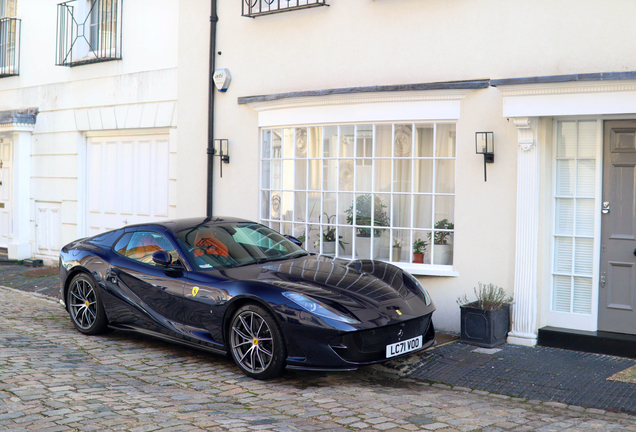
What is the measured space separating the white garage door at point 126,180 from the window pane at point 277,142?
2.49 metres

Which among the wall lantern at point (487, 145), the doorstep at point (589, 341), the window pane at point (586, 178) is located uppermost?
the wall lantern at point (487, 145)

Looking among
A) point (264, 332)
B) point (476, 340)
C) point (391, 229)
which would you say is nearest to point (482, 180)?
point (391, 229)

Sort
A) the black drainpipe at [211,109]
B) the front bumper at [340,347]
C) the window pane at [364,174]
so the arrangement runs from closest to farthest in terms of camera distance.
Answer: the front bumper at [340,347] → the window pane at [364,174] → the black drainpipe at [211,109]

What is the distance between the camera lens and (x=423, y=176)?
8.05 m

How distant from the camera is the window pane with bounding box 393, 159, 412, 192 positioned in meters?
8.13

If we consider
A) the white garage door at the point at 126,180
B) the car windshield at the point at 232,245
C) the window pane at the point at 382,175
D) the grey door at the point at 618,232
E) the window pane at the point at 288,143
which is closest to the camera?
the car windshield at the point at 232,245

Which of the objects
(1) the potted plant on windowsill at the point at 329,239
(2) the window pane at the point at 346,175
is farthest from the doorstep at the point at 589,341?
(2) the window pane at the point at 346,175

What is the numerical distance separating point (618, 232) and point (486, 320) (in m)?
1.69

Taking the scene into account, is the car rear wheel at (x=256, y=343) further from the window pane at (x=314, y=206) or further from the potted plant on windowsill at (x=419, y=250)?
the window pane at (x=314, y=206)

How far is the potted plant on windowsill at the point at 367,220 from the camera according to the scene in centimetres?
834

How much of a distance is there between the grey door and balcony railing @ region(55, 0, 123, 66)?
27.6 feet

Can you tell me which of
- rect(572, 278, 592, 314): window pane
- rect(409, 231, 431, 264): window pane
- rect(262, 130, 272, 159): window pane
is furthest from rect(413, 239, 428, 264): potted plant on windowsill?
rect(262, 130, 272, 159): window pane

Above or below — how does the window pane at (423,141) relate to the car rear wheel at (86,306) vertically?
above

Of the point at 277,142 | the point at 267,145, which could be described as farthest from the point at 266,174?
the point at 277,142
